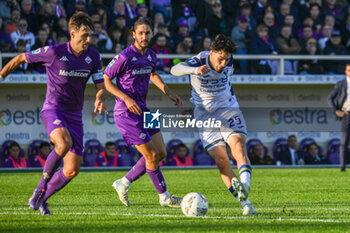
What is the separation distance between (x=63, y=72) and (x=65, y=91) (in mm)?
212

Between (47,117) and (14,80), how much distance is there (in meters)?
10.4

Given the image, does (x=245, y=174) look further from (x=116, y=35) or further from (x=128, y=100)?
(x=116, y=35)

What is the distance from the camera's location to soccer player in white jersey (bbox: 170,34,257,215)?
25.5 ft

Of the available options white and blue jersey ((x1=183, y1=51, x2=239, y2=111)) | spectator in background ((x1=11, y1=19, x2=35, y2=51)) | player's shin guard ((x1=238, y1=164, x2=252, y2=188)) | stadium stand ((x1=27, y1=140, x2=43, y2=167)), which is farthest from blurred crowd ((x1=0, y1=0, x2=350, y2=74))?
player's shin guard ((x1=238, y1=164, x2=252, y2=188))

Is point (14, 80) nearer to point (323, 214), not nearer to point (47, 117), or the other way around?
point (47, 117)

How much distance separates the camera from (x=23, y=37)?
1758 cm

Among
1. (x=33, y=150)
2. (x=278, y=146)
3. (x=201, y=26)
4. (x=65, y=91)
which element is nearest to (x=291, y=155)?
(x=278, y=146)

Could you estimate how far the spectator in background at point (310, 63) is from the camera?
20.1 metres

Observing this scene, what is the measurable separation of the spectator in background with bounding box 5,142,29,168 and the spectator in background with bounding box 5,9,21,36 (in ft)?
9.43

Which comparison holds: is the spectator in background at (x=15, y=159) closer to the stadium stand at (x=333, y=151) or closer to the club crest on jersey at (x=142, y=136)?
the stadium stand at (x=333, y=151)

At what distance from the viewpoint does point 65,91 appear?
795cm

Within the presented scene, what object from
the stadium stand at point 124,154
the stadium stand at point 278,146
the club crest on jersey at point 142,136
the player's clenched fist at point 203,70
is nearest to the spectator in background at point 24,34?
the stadium stand at point 124,154

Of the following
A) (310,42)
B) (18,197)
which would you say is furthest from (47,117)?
(310,42)

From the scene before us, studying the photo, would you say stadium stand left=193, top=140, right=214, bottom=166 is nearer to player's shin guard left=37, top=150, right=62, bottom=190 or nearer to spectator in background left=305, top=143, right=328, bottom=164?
spectator in background left=305, top=143, right=328, bottom=164
